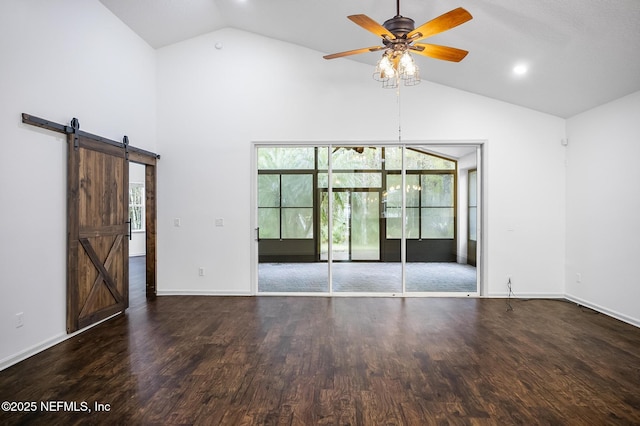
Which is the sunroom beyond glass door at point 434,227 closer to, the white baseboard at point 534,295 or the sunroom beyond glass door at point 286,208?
the white baseboard at point 534,295

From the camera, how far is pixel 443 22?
9.61 feet

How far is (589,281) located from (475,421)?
12.9ft

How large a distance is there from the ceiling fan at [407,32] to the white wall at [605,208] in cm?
262

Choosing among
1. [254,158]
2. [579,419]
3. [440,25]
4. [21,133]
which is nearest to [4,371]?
[21,133]

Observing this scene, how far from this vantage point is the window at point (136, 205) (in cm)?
1123

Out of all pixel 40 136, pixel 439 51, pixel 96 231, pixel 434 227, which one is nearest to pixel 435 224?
pixel 434 227

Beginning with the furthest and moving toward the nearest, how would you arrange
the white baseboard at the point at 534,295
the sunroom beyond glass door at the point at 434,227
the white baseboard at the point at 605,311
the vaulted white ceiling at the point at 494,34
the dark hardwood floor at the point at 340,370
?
the sunroom beyond glass door at the point at 434,227 < the white baseboard at the point at 534,295 < the white baseboard at the point at 605,311 < the vaulted white ceiling at the point at 494,34 < the dark hardwood floor at the point at 340,370

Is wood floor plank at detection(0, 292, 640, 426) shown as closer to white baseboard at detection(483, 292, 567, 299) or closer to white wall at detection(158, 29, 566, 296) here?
white baseboard at detection(483, 292, 567, 299)

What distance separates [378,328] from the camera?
14.0 ft

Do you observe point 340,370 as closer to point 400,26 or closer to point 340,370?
point 340,370

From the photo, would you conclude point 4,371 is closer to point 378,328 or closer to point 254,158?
point 378,328

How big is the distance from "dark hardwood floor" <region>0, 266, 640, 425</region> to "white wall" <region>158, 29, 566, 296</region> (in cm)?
107

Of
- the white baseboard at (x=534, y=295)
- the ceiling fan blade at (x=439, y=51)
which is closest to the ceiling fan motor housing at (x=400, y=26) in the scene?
the ceiling fan blade at (x=439, y=51)

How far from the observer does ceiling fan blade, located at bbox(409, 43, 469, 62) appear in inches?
133
